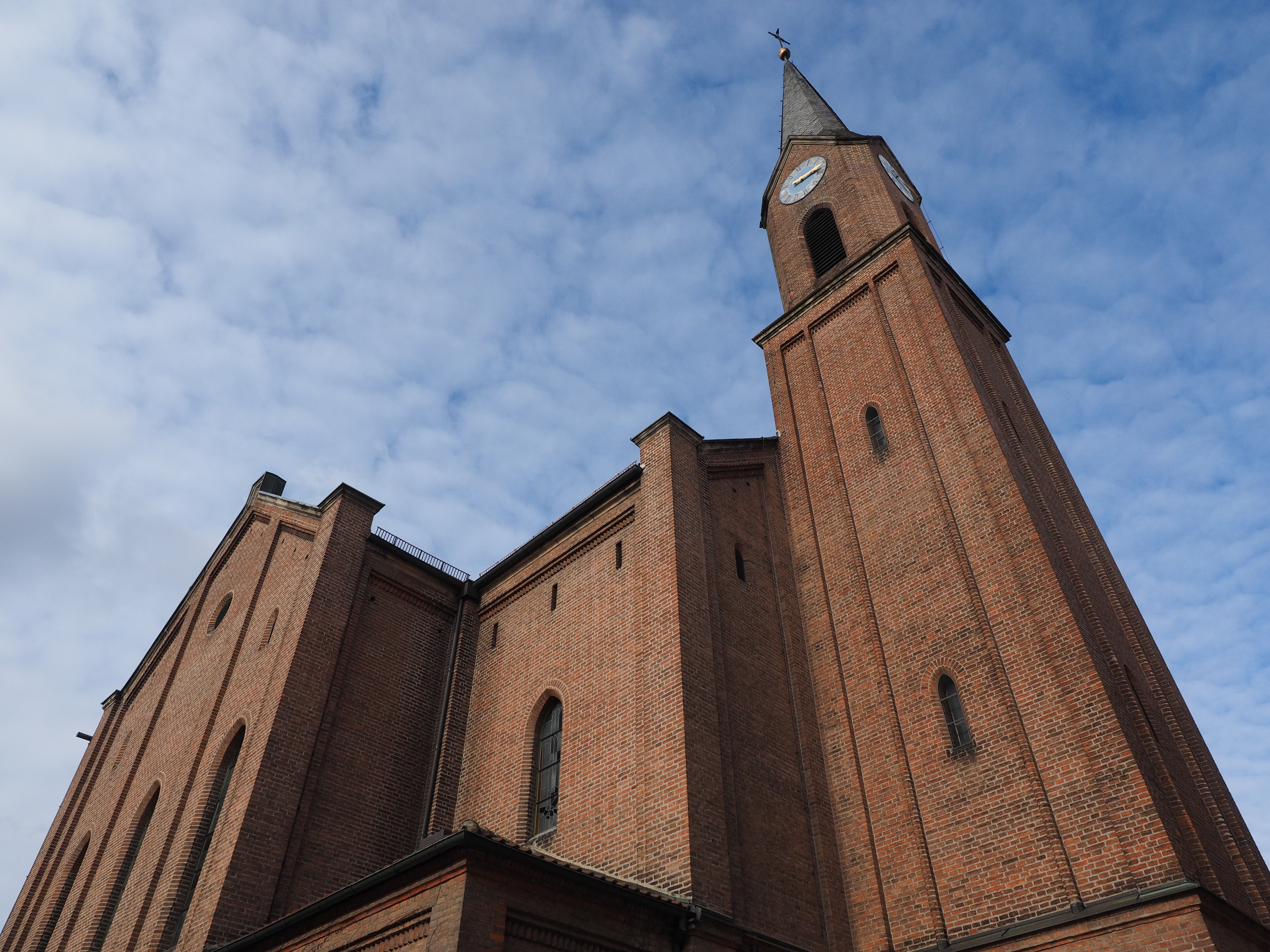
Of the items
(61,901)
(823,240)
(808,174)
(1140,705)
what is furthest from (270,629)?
(808,174)

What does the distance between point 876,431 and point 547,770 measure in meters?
8.27

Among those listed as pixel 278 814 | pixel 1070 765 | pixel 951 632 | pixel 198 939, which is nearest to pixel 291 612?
pixel 278 814

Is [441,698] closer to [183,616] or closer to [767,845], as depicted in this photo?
[767,845]

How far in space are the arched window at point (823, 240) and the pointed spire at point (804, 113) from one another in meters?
2.58

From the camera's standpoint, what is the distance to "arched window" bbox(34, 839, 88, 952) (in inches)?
670

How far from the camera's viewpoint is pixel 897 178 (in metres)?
22.4

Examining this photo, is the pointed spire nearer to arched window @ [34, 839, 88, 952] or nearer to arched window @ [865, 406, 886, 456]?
arched window @ [865, 406, 886, 456]

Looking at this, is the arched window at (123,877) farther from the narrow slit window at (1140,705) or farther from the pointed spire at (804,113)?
the pointed spire at (804,113)

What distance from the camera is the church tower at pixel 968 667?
9.67 m

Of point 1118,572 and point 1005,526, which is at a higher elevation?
point 1118,572

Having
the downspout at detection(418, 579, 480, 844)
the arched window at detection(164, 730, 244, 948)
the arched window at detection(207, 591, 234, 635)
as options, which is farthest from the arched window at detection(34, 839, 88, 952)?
the downspout at detection(418, 579, 480, 844)

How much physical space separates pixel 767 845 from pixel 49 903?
15786 mm

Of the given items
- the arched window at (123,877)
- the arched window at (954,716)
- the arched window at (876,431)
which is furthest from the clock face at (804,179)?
the arched window at (123,877)

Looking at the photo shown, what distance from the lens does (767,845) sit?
1125 centimetres
